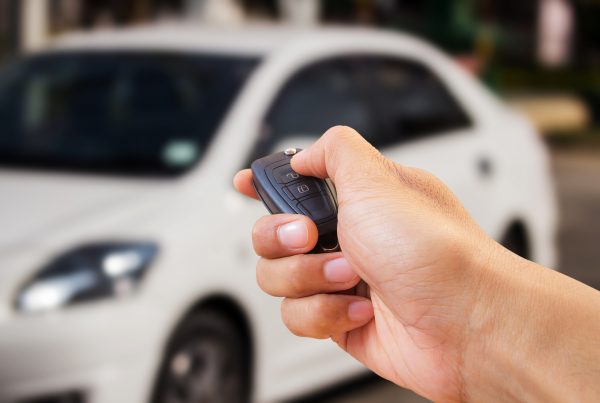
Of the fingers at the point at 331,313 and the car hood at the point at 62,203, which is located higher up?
the fingers at the point at 331,313

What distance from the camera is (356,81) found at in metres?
5.15

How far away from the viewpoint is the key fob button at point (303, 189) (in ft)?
5.87

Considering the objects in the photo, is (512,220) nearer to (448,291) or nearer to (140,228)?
(140,228)

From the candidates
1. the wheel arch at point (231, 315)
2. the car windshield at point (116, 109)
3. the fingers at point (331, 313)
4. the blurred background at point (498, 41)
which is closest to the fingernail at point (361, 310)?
the fingers at point (331, 313)

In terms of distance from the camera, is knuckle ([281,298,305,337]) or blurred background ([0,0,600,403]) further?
blurred background ([0,0,600,403])

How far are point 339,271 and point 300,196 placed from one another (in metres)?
0.12

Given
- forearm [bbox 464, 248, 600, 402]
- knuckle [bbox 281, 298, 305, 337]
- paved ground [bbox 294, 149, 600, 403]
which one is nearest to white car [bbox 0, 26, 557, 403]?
paved ground [bbox 294, 149, 600, 403]

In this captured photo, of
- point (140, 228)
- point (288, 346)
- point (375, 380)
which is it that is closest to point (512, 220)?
point (375, 380)

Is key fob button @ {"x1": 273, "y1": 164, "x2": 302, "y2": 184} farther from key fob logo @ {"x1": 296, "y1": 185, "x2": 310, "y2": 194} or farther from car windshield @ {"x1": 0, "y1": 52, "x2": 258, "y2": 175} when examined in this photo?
car windshield @ {"x1": 0, "y1": 52, "x2": 258, "y2": 175}

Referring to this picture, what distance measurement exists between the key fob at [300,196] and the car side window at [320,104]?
263 cm

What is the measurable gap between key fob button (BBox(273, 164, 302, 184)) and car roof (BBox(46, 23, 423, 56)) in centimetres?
306

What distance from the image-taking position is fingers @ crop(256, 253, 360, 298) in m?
1.80

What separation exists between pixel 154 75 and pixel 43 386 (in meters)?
1.63

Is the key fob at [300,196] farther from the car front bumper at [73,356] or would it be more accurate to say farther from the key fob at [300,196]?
the car front bumper at [73,356]
